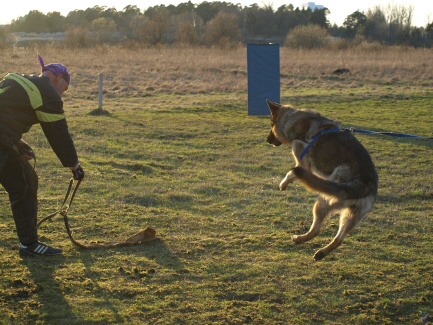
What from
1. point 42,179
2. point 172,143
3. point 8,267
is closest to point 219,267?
point 8,267

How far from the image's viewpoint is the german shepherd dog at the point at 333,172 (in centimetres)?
506

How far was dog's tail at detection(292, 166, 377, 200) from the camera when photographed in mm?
4855

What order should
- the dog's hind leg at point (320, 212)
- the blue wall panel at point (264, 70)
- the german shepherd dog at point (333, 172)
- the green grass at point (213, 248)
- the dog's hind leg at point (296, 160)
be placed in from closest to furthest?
the green grass at point (213, 248)
the german shepherd dog at point (333, 172)
the dog's hind leg at point (320, 212)
the dog's hind leg at point (296, 160)
the blue wall panel at point (264, 70)

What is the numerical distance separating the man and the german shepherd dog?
209cm

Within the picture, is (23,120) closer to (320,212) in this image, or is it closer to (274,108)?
(274,108)

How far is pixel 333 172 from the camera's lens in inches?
214

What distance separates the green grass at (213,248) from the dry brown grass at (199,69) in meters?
11.2

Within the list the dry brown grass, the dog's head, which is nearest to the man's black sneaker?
the dog's head

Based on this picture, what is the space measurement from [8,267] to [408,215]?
16.3ft

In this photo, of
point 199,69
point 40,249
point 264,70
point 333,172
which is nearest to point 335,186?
point 333,172

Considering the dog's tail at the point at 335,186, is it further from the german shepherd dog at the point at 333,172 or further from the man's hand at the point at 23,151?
the man's hand at the point at 23,151

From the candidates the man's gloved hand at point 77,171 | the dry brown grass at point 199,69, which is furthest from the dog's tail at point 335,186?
the dry brown grass at point 199,69

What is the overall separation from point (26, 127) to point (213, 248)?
2.25 meters

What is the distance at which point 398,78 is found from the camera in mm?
27938
